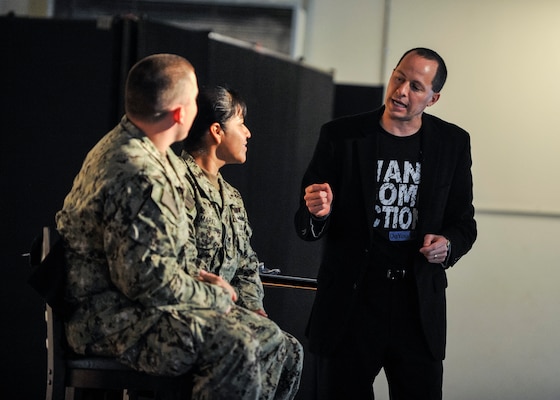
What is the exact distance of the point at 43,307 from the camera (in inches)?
149

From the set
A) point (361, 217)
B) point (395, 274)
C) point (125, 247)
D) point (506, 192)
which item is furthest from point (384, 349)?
point (506, 192)

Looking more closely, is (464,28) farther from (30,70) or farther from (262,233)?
(30,70)

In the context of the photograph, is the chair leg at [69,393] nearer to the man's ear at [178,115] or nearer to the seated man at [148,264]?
→ the seated man at [148,264]

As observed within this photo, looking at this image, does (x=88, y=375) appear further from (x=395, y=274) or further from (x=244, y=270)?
(x=395, y=274)

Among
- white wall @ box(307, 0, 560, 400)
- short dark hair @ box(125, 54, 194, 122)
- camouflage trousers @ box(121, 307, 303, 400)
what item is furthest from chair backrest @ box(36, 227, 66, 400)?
white wall @ box(307, 0, 560, 400)

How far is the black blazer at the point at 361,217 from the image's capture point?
2.92 m

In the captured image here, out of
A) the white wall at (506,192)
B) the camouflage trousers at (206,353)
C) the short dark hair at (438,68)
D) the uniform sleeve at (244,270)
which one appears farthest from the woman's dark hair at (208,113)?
the white wall at (506,192)

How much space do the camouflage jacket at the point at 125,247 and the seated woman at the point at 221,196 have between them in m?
0.32

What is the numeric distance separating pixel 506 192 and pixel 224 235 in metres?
3.10

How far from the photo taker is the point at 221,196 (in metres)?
2.79

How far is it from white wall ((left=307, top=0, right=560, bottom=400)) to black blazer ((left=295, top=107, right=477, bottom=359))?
2.49 m

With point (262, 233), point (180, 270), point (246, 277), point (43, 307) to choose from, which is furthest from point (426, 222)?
point (43, 307)

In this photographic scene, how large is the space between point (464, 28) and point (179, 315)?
366 cm

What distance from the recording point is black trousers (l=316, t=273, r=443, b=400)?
2.92 meters
